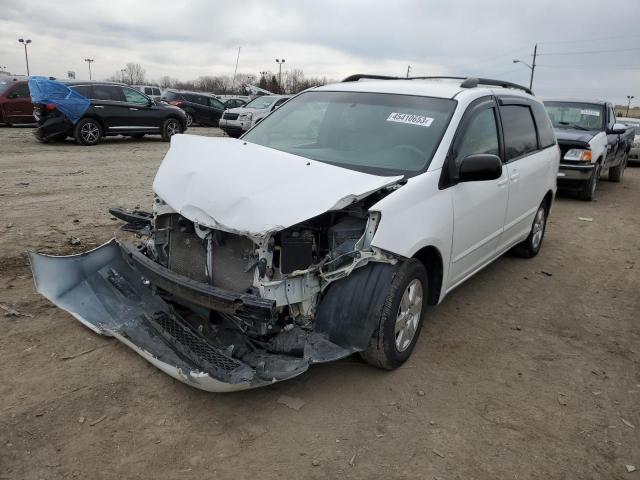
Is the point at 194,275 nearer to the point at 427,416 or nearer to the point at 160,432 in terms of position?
the point at 160,432

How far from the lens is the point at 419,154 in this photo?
12.5ft

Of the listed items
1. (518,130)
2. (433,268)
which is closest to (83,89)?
(518,130)

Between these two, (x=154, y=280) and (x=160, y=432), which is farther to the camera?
(x=154, y=280)

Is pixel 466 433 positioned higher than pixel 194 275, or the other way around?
pixel 194 275

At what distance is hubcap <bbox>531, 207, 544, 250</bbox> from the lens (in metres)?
6.07

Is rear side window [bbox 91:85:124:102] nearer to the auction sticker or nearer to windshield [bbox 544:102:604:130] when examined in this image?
windshield [bbox 544:102:604:130]

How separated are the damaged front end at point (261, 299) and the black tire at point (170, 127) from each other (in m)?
13.6

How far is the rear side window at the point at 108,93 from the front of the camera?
14117 mm

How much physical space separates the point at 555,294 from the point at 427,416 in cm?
280

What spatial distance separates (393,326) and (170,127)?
14.8 meters

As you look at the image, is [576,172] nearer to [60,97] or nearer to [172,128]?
[172,128]

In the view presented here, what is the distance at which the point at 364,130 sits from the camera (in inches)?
165

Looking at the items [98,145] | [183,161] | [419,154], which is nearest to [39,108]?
[98,145]

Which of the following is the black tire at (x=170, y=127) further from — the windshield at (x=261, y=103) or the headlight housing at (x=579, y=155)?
the headlight housing at (x=579, y=155)
